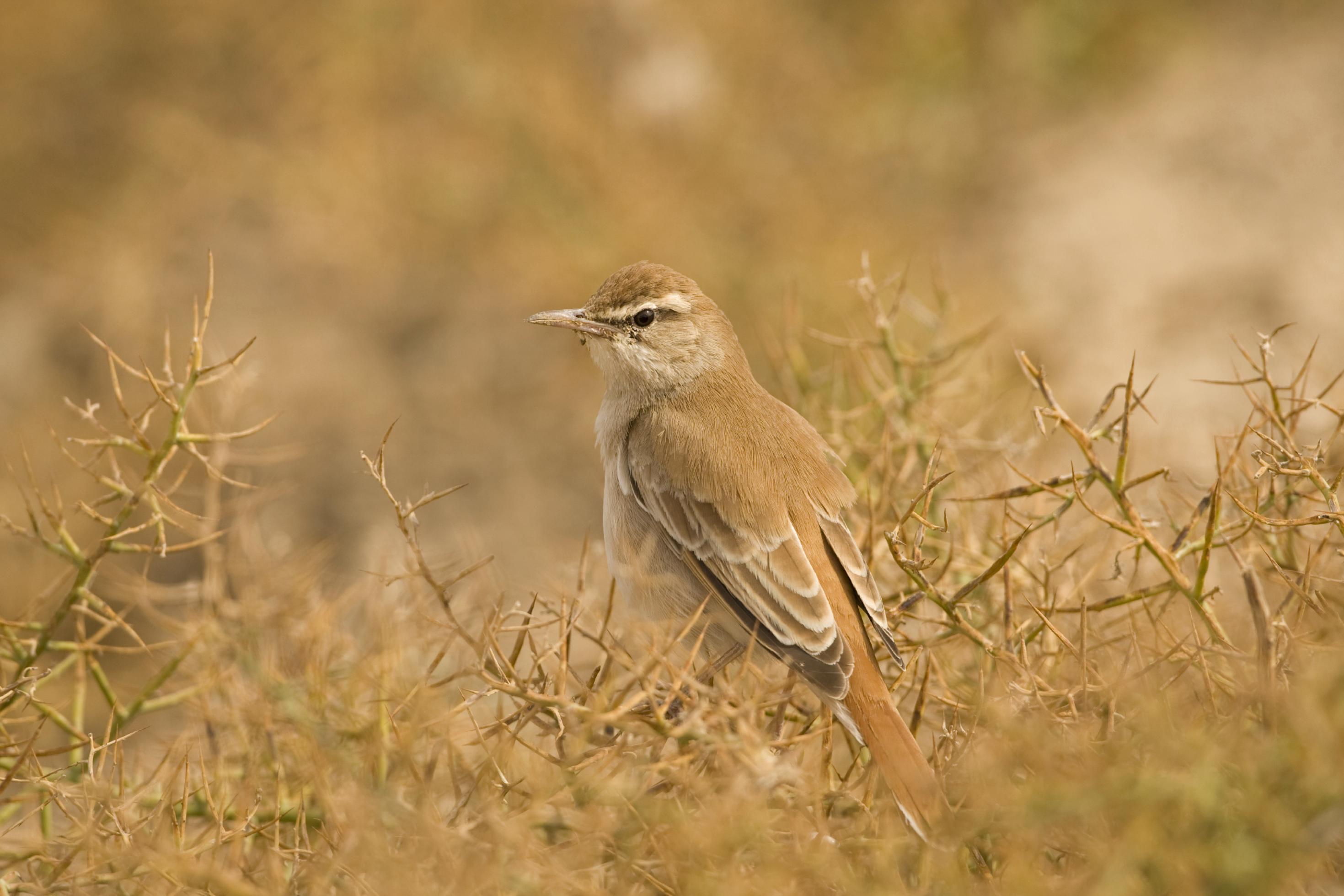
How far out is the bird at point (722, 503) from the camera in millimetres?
2689

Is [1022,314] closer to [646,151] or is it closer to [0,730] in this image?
[646,151]

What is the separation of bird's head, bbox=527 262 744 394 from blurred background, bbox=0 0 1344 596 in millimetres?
1827

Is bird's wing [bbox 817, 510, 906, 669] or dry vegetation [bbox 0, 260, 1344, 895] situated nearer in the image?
dry vegetation [bbox 0, 260, 1344, 895]

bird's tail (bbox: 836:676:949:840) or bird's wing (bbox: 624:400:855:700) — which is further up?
bird's wing (bbox: 624:400:855:700)

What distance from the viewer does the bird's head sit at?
348 cm

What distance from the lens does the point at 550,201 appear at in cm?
621

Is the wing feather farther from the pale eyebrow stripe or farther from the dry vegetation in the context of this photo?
the pale eyebrow stripe

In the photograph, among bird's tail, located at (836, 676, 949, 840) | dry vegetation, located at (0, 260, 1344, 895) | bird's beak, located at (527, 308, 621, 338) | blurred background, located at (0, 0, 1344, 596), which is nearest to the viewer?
dry vegetation, located at (0, 260, 1344, 895)

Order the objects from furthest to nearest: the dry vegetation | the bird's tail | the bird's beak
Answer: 1. the bird's beak
2. the bird's tail
3. the dry vegetation

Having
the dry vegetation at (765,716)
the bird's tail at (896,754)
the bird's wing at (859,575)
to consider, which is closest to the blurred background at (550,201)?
the bird's wing at (859,575)


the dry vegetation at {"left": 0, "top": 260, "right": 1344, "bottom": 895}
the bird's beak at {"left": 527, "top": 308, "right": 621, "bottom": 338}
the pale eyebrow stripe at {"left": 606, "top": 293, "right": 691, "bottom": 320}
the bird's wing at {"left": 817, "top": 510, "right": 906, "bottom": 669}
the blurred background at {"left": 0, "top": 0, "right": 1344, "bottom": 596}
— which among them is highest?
the blurred background at {"left": 0, "top": 0, "right": 1344, "bottom": 596}

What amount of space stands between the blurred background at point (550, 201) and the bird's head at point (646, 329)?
1.83 m

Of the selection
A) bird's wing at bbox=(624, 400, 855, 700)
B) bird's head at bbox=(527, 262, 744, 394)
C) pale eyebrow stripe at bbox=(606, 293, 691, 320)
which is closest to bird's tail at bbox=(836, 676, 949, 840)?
bird's wing at bbox=(624, 400, 855, 700)

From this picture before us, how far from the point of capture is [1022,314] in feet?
20.6
